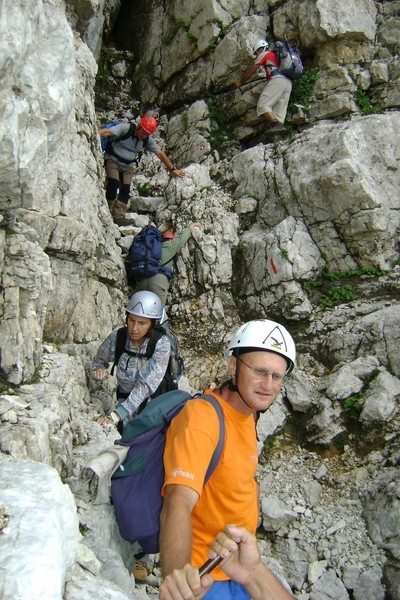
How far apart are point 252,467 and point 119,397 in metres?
3.97

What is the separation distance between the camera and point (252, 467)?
157 inches

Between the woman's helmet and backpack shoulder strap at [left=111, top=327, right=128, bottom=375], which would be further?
backpack shoulder strap at [left=111, top=327, right=128, bottom=375]

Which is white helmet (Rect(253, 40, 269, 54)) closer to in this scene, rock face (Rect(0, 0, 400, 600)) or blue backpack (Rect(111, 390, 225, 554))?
rock face (Rect(0, 0, 400, 600))

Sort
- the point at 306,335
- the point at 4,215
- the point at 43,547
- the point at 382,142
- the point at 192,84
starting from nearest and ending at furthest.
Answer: the point at 43,547, the point at 4,215, the point at 306,335, the point at 382,142, the point at 192,84

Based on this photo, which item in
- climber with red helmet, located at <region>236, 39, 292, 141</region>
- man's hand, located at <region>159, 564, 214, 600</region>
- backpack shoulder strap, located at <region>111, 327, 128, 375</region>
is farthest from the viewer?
climber with red helmet, located at <region>236, 39, 292, 141</region>

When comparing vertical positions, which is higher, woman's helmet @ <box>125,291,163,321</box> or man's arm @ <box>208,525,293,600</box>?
woman's helmet @ <box>125,291,163,321</box>

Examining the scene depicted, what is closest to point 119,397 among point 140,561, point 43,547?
point 140,561

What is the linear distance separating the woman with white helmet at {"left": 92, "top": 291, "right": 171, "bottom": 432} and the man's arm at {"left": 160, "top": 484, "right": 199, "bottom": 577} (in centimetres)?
337

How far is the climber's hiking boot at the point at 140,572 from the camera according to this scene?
5.43 metres

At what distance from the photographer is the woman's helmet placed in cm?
716

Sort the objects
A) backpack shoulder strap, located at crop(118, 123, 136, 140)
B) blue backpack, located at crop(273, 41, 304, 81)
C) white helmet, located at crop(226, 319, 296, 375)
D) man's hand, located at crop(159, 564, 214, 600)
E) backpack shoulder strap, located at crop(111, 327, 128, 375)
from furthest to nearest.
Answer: blue backpack, located at crop(273, 41, 304, 81) → backpack shoulder strap, located at crop(118, 123, 136, 140) → backpack shoulder strap, located at crop(111, 327, 128, 375) → white helmet, located at crop(226, 319, 296, 375) → man's hand, located at crop(159, 564, 214, 600)

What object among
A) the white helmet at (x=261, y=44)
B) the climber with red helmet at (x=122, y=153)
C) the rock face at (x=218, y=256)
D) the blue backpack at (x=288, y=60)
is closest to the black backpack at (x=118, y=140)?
the climber with red helmet at (x=122, y=153)

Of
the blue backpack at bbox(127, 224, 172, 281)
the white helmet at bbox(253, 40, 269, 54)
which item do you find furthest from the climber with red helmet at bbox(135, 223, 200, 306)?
the white helmet at bbox(253, 40, 269, 54)

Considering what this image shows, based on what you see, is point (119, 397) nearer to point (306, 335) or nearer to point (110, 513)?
point (110, 513)
